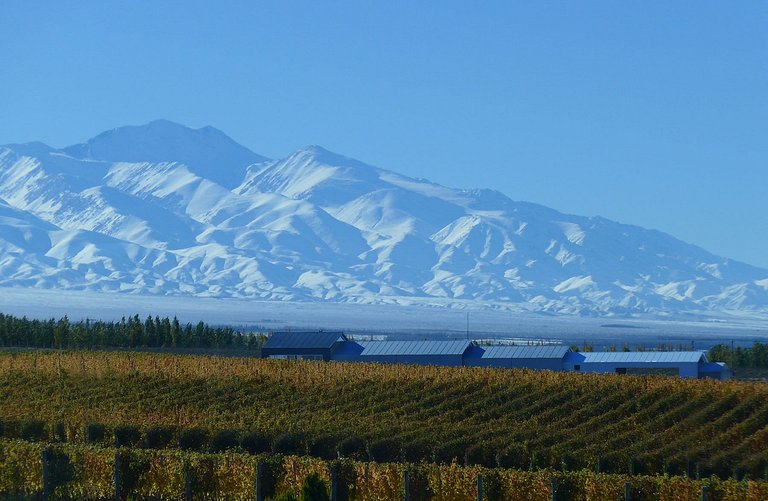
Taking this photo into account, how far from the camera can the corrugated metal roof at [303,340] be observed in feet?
276

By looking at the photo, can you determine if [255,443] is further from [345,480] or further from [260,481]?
[345,480]

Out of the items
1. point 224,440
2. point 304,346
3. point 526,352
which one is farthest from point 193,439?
point 304,346

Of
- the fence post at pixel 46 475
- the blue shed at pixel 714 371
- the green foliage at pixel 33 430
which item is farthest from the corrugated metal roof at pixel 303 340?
the fence post at pixel 46 475

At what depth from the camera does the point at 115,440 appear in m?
43.7

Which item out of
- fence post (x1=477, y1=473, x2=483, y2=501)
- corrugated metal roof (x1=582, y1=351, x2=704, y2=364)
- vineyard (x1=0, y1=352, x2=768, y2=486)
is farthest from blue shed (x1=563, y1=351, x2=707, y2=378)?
fence post (x1=477, y1=473, x2=483, y2=501)

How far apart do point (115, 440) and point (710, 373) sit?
138 ft

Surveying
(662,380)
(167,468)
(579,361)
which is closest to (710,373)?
(579,361)

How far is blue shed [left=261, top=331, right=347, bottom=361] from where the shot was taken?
82.9 metres

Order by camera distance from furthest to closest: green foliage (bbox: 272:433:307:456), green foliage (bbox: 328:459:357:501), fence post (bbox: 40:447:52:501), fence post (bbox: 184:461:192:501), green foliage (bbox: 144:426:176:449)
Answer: green foliage (bbox: 144:426:176:449) → green foliage (bbox: 272:433:307:456) → fence post (bbox: 40:447:52:501) → fence post (bbox: 184:461:192:501) → green foliage (bbox: 328:459:357:501)

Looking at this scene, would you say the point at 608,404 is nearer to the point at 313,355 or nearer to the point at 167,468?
the point at 167,468

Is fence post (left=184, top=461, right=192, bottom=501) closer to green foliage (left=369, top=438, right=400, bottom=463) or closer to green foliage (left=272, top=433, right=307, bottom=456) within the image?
green foliage (left=272, top=433, right=307, bottom=456)

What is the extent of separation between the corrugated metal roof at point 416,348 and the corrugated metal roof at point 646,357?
7185 millimetres

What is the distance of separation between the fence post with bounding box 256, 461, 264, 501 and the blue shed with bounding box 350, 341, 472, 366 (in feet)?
150

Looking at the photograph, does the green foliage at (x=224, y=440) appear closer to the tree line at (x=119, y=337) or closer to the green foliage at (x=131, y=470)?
the green foliage at (x=131, y=470)
